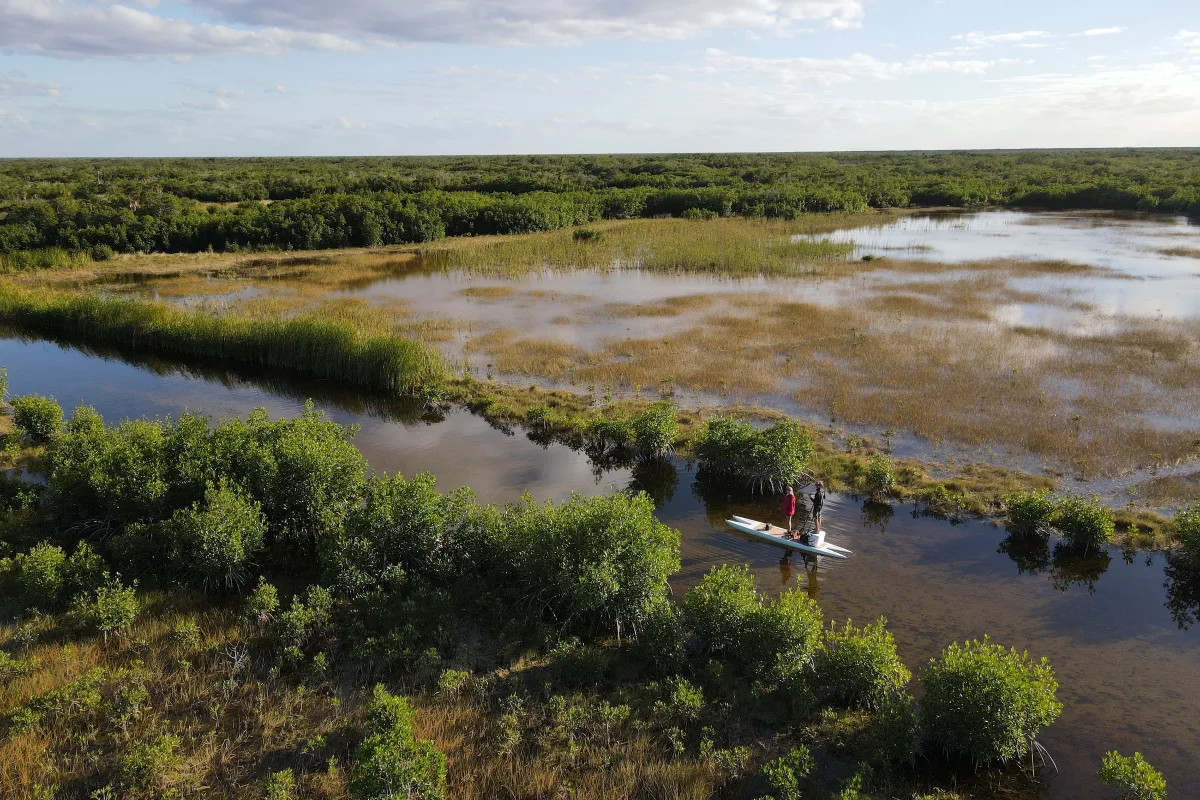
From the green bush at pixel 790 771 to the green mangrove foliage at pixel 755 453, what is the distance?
30.2ft

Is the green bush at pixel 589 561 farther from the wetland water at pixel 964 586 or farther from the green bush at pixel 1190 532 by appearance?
the green bush at pixel 1190 532

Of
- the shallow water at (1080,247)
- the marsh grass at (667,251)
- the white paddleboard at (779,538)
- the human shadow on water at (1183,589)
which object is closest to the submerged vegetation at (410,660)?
the white paddleboard at (779,538)

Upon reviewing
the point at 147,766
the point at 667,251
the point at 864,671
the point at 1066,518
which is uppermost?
the point at 667,251

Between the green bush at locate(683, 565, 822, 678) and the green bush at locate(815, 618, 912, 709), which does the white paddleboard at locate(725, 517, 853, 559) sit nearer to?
the green bush at locate(683, 565, 822, 678)

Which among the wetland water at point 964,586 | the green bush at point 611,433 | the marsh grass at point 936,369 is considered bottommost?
the wetland water at point 964,586

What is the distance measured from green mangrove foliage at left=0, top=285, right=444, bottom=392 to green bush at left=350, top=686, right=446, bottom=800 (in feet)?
59.6

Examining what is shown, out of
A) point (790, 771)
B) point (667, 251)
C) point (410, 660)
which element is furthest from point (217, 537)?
point (667, 251)

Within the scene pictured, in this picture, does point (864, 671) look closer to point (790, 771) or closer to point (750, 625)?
point (750, 625)

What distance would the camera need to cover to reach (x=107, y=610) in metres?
12.0

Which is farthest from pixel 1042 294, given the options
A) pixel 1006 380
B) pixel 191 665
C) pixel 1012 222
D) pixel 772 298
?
pixel 191 665

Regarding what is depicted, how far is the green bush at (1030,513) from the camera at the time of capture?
15.7 metres

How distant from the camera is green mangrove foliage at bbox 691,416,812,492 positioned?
18.2 m

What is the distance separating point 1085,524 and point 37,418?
27.7 meters

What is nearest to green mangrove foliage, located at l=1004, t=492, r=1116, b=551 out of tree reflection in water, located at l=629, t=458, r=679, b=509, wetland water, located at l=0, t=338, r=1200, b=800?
wetland water, located at l=0, t=338, r=1200, b=800
